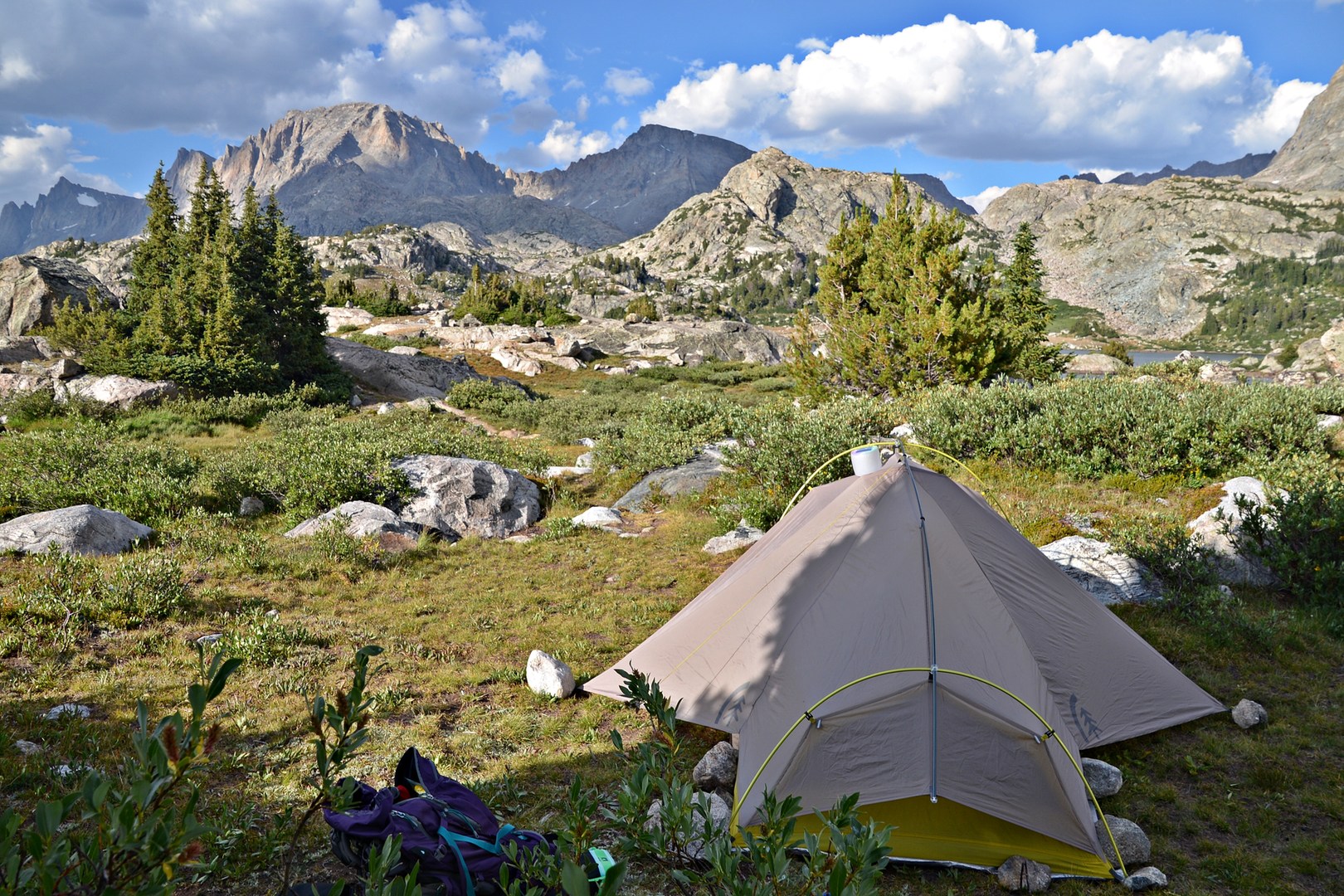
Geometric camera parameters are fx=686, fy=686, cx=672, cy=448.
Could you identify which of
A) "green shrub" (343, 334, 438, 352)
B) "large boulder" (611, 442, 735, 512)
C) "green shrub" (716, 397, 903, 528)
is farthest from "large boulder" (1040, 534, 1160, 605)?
"green shrub" (343, 334, 438, 352)

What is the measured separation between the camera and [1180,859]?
4.89 m

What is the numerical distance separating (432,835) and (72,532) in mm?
8900

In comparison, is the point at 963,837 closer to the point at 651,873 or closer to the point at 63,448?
the point at 651,873

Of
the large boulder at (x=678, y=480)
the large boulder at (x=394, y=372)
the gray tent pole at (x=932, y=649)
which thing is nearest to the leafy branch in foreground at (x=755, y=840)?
the gray tent pole at (x=932, y=649)

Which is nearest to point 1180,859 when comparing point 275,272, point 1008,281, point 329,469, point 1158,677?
point 1158,677

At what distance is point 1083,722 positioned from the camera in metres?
5.91

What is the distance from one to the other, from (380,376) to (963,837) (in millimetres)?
34998

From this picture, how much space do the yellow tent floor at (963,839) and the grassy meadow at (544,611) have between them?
0.13 meters

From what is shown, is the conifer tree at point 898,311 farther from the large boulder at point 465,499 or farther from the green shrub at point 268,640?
the green shrub at point 268,640

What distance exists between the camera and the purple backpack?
377 centimetres

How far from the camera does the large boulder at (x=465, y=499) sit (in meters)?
12.5

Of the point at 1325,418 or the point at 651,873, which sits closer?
the point at 651,873

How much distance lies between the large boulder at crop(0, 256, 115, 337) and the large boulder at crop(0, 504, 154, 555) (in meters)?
29.2

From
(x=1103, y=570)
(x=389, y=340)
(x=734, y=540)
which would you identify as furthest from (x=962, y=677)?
(x=389, y=340)
